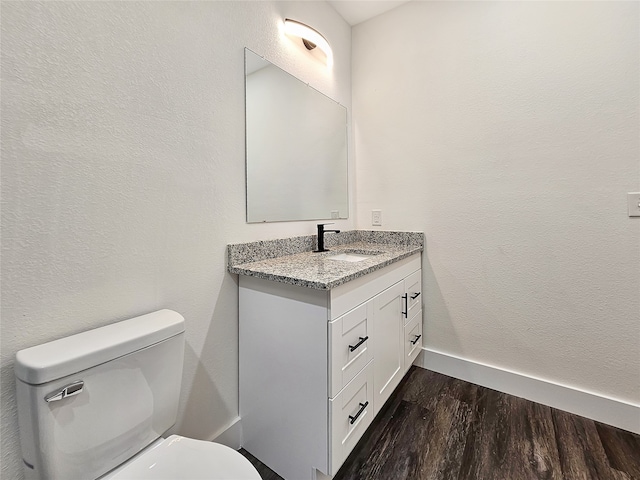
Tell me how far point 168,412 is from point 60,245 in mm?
604

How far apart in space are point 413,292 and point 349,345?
82 cm

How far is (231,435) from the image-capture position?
49.3 inches

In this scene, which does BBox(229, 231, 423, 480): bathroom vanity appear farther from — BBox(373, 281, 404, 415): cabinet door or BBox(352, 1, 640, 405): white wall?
BBox(352, 1, 640, 405): white wall

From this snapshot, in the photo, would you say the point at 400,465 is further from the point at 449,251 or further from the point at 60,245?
the point at 60,245

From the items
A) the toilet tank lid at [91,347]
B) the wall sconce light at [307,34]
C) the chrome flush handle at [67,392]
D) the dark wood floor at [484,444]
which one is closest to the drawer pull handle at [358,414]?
the dark wood floor at [484,444]

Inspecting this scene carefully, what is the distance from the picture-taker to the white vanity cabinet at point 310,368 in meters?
0.99

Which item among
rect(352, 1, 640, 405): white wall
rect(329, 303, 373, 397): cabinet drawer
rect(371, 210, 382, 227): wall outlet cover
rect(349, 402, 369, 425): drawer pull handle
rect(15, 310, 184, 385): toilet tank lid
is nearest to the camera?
rect(15, 310, 184, 385): toilet tank lid

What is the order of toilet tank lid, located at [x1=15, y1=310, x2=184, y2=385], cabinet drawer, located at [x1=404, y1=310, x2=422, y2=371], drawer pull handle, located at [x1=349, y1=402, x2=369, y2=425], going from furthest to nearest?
1. cabinet drawer, located at [x1=404, y1=310, x2=422, y2=371]
2. drawer pull handle, located at [x1=349, y1=402, x2=369, y2=425]
3. toilet tank lid, located at [x1=15, y1=310, x2=184, y2=385]

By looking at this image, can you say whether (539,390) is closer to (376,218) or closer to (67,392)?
(376,218)

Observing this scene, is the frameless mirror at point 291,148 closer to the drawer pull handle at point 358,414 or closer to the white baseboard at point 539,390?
the drawer pull handle at point 358,414

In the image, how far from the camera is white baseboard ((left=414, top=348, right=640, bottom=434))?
137cm

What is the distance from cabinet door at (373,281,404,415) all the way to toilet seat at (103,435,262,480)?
0.69 meters

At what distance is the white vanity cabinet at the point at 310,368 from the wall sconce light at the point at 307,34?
1355mm

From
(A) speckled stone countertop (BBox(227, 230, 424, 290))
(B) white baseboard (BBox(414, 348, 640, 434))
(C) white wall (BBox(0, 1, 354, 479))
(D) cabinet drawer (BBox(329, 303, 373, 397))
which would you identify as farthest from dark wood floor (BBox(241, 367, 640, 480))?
(A) speckled stone countertop (BBox(227, 230, 424, 290))
